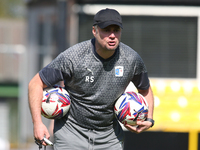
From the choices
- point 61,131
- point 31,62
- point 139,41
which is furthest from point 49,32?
point 61,131

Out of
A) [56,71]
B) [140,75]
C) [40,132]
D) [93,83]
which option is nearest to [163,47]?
[140,75]

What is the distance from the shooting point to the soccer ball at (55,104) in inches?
169

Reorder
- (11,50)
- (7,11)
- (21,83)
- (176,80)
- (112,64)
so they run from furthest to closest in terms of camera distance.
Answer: (7,11) < (11,50) < (21,83) < (176,80) < (112,64)

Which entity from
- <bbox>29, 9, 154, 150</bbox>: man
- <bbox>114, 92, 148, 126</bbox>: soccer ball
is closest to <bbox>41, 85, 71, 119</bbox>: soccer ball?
<bbox>29, 9, 154, 150</bbox>: man

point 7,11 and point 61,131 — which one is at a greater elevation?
point 7,11

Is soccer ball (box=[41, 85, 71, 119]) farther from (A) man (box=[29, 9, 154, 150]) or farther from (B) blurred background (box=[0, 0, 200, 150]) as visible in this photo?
(B) blurred background (box=[0, 0, 200, 150])

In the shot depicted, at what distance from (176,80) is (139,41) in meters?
1.49

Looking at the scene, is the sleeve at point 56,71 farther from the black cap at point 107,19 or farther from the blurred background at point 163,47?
the blurred background at point 163,47

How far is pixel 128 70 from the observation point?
4.25 meters

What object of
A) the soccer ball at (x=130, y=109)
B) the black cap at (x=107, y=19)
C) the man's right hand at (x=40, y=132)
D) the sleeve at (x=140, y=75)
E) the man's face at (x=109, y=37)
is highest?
the black cap at (x=107, y=19)

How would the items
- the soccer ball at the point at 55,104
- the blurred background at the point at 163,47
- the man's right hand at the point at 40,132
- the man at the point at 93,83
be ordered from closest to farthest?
the man's right hand at the point at 40,132
the man at the point at 93,83
the soccer ball at the point at 55,104
the blurred background at the point at 163,47

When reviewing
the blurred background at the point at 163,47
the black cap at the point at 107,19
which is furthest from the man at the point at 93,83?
the blurred background at the point at 163,47

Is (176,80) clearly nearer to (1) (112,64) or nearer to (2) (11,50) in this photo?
(1) (112,64)

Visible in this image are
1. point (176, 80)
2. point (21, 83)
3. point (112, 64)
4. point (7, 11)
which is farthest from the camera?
point (7, 11)
